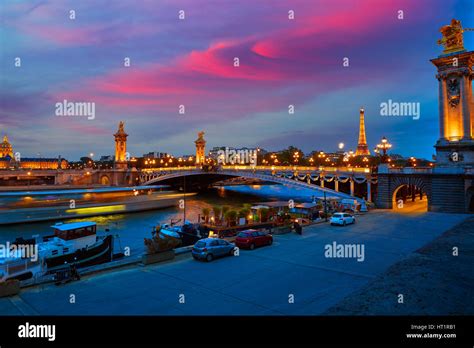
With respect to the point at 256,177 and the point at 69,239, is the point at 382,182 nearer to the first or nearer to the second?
the point at 256,177

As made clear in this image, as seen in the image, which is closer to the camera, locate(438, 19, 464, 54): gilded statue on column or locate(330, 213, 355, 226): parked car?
locate(330, 213, 355, 226): parked car

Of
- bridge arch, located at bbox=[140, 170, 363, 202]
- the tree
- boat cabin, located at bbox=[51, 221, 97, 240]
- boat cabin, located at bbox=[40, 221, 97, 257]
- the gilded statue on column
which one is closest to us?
boat cabin, located at bbox=[40, 221, 97, 257]

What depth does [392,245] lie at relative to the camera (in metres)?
19.3

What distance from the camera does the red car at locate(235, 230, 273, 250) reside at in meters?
18.6

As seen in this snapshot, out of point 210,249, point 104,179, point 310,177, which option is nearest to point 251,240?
point 210,249

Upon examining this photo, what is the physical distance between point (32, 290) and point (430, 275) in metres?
15.0

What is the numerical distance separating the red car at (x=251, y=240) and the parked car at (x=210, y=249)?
4.52 feet

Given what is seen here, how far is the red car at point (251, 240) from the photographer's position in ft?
61.2

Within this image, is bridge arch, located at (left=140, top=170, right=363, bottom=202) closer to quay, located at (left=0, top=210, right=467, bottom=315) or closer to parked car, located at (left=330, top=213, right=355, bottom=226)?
parked car, located at (left=330, top=213, right=355, bottom=226)

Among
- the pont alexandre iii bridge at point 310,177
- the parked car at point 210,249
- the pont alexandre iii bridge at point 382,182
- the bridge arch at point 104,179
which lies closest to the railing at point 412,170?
the pont alexandre iii bridge at point 382,182

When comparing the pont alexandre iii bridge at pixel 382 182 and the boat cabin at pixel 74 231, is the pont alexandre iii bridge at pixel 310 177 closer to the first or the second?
the pont alexandre iii bridge at pixel 382 182

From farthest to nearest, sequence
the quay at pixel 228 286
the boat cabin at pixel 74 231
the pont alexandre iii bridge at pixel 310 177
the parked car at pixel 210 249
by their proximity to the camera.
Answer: the pont alexandre iii bridge at pixel 310 177 → the boat cabin at pixel 74 231 → the parked car at pixel 210 249 → the quay at pixel 228 286

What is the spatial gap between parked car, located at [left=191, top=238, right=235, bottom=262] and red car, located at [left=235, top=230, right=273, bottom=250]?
1377mm
